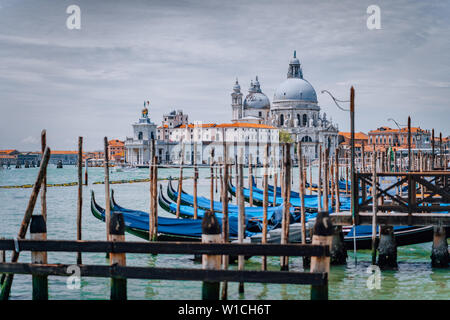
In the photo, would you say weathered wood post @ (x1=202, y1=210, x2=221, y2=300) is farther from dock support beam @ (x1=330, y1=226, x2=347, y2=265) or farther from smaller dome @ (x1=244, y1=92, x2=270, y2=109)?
smaller dome @ (x1=244, y1=92, x2=270, y2=109)

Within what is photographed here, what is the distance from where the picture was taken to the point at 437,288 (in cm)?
673

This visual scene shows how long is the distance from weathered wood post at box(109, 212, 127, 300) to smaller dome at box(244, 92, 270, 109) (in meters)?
74.1

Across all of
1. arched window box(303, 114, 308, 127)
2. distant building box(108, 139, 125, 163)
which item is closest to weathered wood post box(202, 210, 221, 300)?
arched window box(303, 114, 308, 127)

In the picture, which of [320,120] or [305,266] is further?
[320,120]

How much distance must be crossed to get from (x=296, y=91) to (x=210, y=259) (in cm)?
6879

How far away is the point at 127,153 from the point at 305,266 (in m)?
71.3

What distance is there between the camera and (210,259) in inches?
158

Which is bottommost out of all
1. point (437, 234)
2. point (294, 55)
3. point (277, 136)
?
point (437, 234)

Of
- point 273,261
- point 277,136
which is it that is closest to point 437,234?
point 273,261

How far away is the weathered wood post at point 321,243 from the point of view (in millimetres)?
3775

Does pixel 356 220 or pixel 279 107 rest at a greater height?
pixel 279 107
